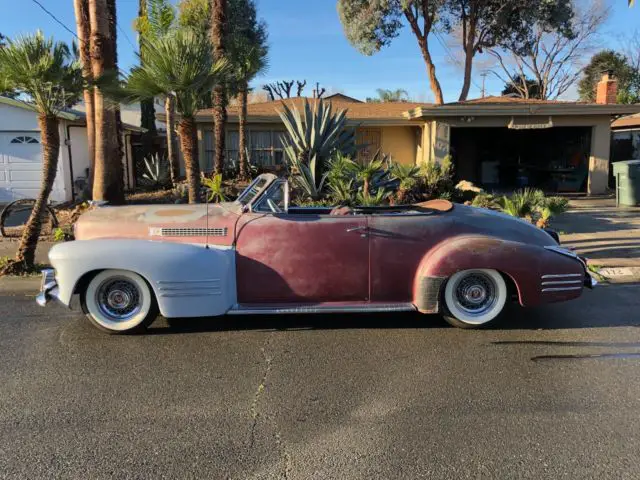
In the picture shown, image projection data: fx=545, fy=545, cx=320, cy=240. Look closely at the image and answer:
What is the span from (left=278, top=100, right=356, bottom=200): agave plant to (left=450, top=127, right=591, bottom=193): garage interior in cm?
986

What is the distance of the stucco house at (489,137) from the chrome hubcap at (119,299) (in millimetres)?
10433

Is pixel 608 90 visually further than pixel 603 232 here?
Yes

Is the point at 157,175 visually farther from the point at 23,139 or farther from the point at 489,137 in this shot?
the point at 489,137

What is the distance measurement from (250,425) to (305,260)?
6.43 feet

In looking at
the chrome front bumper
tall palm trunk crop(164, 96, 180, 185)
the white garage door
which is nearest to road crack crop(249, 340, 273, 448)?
the chrome front bumper

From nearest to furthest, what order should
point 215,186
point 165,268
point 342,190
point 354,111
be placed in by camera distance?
point 165,268
point 215,186
point 342,190
point 354,111

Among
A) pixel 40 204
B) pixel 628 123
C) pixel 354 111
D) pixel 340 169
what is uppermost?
pixel 354 111

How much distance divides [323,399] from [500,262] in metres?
2.28

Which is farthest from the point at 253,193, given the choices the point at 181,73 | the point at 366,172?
the point at 366,172

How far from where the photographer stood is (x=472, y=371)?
4324 millimetres

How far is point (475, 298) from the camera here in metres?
5.32

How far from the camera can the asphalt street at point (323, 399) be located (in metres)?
3.04

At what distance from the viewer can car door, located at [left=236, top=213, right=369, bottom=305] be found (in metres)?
5.13

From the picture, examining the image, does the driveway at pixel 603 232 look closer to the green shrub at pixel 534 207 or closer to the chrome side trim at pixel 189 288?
the green shrub at pixel 534 207
